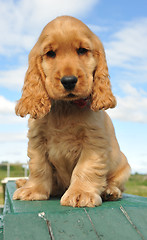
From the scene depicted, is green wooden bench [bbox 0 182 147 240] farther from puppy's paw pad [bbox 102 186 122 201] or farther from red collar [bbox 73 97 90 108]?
red collar [bbox 73 97 90 108]

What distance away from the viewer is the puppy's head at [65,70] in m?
2.78

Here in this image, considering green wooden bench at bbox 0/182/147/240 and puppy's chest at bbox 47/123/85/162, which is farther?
puppy's chest at bbox 47/123/85/162

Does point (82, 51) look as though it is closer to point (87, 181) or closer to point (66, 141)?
point (66, 141)

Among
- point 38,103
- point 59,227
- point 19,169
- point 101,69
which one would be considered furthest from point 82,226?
point 19,169

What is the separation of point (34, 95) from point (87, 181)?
105cm

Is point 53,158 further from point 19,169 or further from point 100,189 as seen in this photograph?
point 19,169

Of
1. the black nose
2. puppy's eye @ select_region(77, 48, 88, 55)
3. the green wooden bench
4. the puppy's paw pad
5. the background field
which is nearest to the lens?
the green wooden bench

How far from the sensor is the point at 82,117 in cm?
321

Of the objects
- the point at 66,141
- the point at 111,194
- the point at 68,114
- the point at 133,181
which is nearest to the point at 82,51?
the point at 68,114

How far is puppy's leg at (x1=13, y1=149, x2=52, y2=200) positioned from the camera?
11.1ft

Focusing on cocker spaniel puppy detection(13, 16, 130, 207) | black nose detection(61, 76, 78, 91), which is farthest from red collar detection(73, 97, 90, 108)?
black nose detection(61, 76, 78, 91)

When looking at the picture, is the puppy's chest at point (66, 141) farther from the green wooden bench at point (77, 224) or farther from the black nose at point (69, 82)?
the green wooden bench at point (77, 224)

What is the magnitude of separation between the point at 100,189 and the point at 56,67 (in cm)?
131

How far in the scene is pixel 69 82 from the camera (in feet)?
8.87
